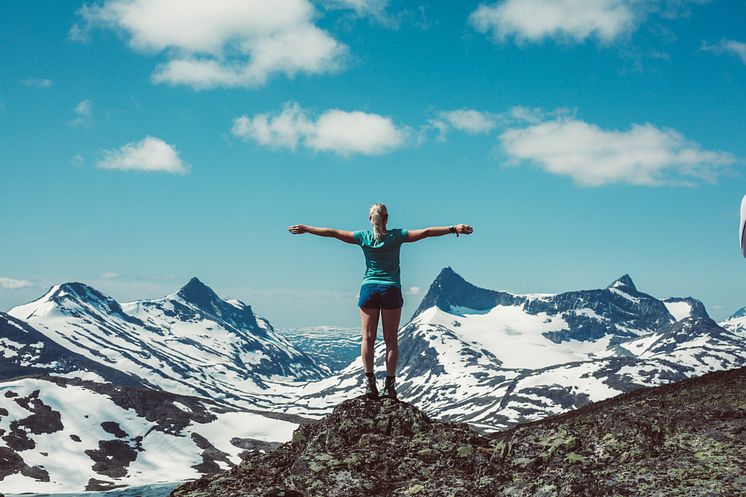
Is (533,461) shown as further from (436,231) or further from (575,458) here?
(436,231)

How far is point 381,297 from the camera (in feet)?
43.0

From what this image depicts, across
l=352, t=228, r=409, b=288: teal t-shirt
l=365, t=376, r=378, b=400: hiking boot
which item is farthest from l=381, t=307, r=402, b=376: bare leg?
l=352, t=228, r=409, b=288: teal t-shirt

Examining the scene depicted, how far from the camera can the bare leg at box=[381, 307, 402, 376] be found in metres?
13.2

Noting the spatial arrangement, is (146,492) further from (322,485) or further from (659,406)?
(659,406)

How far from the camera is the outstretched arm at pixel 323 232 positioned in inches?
501

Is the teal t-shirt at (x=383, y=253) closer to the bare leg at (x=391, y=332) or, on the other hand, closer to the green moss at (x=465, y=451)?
the bare leg at (x=391, y=332)

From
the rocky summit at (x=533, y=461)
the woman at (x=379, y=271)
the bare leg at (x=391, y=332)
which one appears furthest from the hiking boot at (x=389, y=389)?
the rocky summit at (x=533, y=461)

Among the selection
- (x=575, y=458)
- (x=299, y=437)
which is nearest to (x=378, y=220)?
(x=299, y=437)

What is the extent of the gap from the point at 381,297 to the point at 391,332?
811 millimetres

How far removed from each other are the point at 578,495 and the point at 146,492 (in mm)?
9147

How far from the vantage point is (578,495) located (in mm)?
8633

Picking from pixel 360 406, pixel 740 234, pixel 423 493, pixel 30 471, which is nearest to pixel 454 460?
pixel 423 493

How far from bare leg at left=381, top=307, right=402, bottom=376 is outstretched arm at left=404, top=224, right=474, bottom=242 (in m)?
1.42

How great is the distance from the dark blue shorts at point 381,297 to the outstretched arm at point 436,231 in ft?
3.35
